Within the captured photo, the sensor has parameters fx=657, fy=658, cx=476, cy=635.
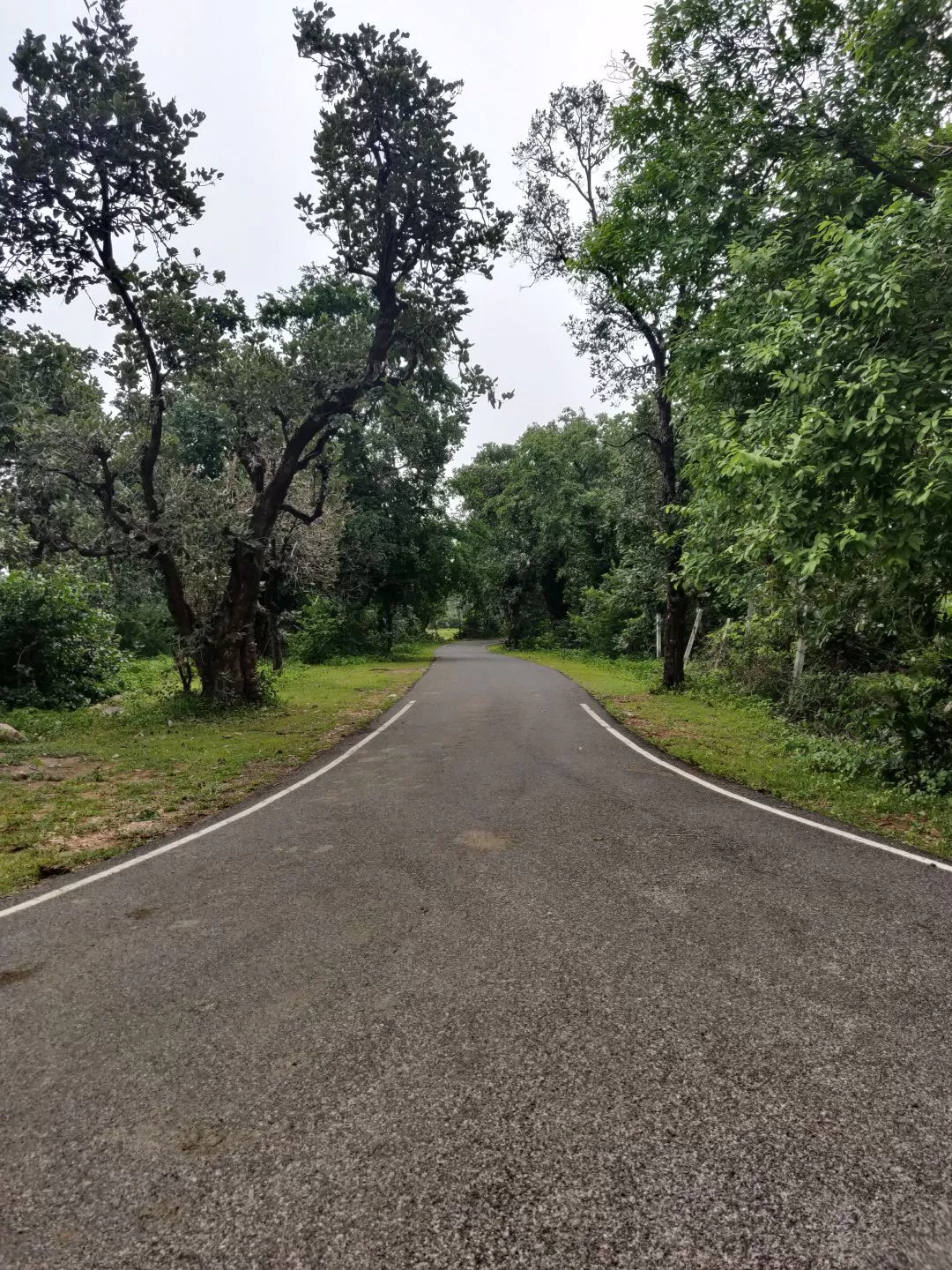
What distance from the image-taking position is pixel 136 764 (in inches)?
356

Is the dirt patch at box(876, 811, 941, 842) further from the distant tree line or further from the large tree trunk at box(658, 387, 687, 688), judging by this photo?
the large tree trunk at box(658, 387, 687, 688)

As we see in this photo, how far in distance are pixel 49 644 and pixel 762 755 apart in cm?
1367

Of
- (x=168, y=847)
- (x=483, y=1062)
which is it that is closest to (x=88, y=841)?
(x=168, y=847)

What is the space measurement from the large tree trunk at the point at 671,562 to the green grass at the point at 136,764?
24.1 feet

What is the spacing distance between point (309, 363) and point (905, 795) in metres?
12.0

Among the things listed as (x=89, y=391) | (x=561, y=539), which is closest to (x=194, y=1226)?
(x=89, y=391)

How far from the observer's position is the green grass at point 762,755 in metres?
6.58

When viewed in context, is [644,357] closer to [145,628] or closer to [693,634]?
[693,634]

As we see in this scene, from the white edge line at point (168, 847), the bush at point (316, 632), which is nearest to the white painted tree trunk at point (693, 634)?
the bush at point (316, 632)

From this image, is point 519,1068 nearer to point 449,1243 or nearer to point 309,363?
point 449,1243

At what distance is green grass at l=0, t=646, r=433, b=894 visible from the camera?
6113 mm

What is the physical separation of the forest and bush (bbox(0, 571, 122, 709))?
62 mm

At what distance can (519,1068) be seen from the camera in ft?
9.01

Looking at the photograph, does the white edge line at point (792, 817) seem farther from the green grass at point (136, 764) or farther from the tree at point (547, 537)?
the tree at point (547, 537)
